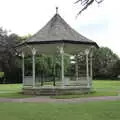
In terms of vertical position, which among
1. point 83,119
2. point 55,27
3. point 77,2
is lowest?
point 83,119

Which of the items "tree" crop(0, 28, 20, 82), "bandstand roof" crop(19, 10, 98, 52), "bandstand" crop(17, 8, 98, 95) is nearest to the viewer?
"bandstand" crop(17, 8, 98, 95)

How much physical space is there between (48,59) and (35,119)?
58165 millimetres

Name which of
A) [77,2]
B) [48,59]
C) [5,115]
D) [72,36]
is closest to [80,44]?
[72,36]

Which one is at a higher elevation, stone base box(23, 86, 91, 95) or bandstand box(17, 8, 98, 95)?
bandstand box(17, 8, 98, 95)

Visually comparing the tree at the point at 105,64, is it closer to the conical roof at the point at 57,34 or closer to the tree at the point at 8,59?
the tree at the point at 8,59

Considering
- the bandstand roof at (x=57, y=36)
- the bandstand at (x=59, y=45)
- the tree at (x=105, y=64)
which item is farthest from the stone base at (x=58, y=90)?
the tree at (x=105, y=64)

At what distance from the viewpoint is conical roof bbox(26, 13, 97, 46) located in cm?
3183

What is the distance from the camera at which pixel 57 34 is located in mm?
32719

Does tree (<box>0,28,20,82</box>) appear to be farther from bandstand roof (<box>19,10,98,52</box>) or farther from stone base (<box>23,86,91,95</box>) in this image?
stone base (<box>23,86,91,95</box>)

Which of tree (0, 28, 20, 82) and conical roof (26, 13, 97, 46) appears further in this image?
tree (0, 28, 20, 82)

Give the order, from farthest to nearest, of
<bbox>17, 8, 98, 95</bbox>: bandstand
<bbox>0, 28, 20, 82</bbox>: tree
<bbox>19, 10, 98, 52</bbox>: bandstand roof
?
<bbox>0, 28, 20, 82</bbox>: tree → <bbox>19, 10, 98, 52</bbox>: bandstand roof → <bbox>17, 8, 98, 95</bbox>: bandstand

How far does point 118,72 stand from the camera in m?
96.4

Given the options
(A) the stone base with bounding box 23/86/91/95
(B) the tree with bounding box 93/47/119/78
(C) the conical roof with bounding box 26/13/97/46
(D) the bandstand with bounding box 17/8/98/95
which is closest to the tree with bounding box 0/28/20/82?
(B) the tree with bounding box 93/47/119/78

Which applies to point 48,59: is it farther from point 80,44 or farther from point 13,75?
point 80,44
